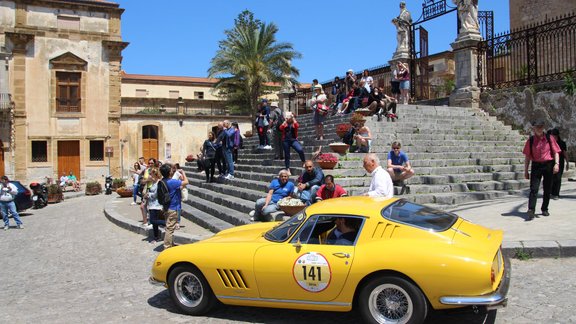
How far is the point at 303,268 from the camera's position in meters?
4.57

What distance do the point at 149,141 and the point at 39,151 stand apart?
6.92 meters

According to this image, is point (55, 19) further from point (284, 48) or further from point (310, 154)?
point (310, 154)

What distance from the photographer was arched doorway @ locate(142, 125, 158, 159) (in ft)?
108

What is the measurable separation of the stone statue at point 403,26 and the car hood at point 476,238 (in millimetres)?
17424

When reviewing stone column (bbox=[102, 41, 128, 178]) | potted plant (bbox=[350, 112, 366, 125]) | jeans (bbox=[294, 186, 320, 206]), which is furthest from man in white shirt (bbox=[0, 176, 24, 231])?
stone column (bbox=[102, 41, 128, 178])

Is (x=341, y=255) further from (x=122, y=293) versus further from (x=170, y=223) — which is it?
(x=170, y=223)

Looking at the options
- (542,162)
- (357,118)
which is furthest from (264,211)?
(542,162)

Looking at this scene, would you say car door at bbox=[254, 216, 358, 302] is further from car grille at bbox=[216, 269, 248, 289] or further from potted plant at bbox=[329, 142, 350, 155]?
potted plant at bbox=[329, 142, 350, 155]

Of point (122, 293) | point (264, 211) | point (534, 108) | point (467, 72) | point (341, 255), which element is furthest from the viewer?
point (467, 72)

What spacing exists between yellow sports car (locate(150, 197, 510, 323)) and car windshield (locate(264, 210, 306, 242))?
0.05 feet

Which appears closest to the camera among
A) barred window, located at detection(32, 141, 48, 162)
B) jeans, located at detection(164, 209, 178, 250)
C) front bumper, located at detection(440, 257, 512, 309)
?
front bumper, located at detection(440, 257, 512, 309)

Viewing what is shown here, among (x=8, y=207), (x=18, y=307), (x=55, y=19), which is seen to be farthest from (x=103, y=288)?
(x=55, y=19)

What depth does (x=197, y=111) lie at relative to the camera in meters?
36.8

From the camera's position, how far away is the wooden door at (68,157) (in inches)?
1174
